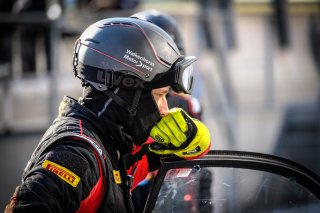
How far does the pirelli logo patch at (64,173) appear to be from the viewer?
274 centimetres

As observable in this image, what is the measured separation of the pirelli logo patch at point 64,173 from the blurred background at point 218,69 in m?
5.53

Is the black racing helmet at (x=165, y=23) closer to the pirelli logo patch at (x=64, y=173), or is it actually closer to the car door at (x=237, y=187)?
the car door at (x=237, y=187)

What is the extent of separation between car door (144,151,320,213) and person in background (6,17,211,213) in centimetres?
13

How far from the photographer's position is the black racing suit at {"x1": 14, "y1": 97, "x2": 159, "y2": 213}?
2670mm

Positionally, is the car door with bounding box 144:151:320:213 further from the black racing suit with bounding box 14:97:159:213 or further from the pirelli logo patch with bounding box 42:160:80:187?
the pirelli logo patch with bounding box 42:160:80:187

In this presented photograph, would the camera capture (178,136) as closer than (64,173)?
No

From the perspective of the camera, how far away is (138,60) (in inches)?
127

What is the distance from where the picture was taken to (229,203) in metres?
3.00

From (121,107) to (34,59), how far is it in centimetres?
726

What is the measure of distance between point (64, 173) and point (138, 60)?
2.24 ft

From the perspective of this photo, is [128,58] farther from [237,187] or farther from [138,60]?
[237,187]

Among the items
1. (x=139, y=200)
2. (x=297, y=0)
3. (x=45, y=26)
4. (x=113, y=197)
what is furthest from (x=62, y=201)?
(x=297, y=0)

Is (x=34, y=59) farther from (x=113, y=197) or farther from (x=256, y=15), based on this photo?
(x=113, y=197)

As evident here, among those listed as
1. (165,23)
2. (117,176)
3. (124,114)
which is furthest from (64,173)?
(165,23)
